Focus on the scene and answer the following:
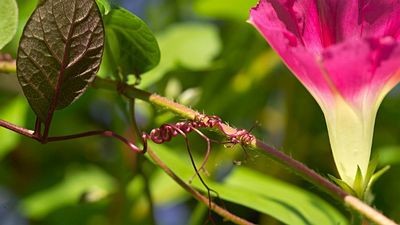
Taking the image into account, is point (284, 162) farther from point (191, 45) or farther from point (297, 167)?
point (191, 45)

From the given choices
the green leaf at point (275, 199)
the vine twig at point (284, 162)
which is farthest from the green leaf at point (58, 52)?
the green leaf at point (275, 199)

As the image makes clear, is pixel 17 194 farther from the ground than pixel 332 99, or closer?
closer

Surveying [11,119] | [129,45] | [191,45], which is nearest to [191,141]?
[191,45]

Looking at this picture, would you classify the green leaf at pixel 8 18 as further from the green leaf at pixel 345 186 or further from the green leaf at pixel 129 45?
the green leaf at pixel 345 186

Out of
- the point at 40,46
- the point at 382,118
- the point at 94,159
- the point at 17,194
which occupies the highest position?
the point at 382,118

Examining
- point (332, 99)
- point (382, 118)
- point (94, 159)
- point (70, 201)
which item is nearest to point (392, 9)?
point (332, 99)

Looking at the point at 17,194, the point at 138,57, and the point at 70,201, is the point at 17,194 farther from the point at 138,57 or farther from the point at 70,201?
the point at 138,57
